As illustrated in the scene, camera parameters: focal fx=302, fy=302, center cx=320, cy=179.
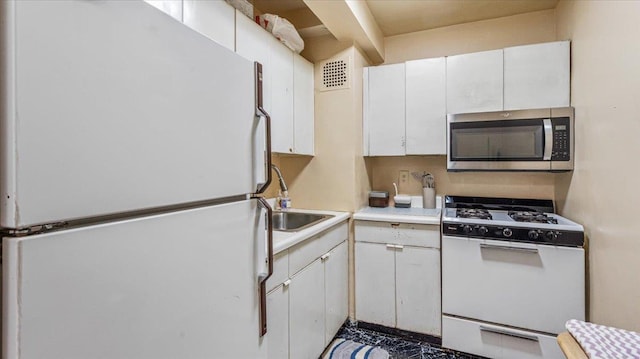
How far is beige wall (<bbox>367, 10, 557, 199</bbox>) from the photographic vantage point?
2.47m

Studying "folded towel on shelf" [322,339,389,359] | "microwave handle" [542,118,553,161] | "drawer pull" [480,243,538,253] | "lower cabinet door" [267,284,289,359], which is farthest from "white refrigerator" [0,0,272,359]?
"microwave handle" [542,118,553,161]

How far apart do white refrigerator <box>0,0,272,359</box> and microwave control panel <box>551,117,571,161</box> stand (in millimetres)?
2198

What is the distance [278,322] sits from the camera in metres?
1.47

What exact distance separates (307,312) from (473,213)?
145 centimetres

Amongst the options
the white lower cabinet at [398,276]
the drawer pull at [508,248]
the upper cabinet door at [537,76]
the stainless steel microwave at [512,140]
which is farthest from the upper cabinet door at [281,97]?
the upper cabinet door at [537,76]

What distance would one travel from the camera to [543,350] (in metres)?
1.86

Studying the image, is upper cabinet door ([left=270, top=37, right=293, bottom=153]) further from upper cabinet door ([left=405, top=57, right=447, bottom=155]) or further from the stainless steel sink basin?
upper cabinet door ([left=405, top=57, right=447, bottom=155])

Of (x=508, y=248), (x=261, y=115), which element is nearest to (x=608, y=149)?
(x=508, y=248)

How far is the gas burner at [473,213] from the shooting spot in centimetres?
220

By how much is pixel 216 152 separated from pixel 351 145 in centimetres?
170

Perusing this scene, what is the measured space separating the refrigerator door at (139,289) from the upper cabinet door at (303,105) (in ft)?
4.59

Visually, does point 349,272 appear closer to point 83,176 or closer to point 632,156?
point 632,156

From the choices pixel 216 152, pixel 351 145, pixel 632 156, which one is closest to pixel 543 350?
pixel 632 156

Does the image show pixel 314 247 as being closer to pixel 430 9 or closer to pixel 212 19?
pixel 212 19
